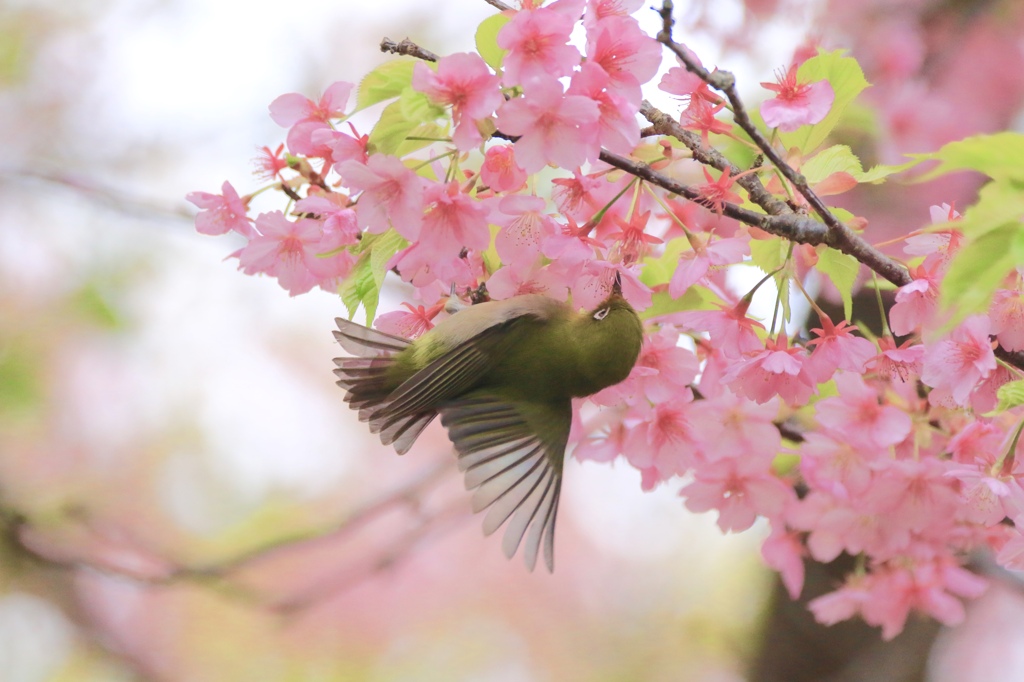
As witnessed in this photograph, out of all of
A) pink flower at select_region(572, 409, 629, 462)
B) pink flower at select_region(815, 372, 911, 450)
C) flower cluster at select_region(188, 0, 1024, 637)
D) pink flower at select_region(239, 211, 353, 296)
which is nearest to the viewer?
flower cluster at select_region(188, 0, 1024, 637)

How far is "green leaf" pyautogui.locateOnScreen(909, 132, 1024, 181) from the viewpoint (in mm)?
765

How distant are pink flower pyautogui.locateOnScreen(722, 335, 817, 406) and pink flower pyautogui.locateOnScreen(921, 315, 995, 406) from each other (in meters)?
0.15

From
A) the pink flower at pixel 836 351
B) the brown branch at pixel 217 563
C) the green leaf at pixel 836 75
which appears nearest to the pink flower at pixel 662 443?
the pink flower at pixel 836 351

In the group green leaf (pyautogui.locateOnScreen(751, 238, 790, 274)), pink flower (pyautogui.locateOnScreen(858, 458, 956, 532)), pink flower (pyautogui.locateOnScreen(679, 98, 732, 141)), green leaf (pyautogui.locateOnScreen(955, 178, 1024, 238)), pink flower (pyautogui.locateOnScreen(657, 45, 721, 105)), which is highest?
pink flower (pyautogui.locateOnScreen(657, 45, 721, 105))

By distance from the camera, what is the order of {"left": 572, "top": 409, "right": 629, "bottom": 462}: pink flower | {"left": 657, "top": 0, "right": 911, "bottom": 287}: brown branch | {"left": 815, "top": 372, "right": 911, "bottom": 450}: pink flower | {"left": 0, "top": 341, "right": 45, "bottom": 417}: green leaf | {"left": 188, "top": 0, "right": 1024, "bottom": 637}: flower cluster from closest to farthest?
{"left": 657, "top": 0, "right": 911, "bottom": 287}: brown branch < {"left": 188, "top": 0, "right": 1024, "bottom": 637}: flower cluster < {"left": 815, "top": 372, "right": 911, "bottom": 450}: pink flower < {"left": 572, "top": 409, "right": 629, "bottom": 462}: pink flower < {"left": 0, "top": 341, "right": 45, "bottom": 417}: green leaf

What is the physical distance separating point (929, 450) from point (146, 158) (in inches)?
132

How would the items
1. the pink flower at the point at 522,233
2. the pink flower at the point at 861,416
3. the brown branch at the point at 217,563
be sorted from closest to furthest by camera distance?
the pink flower at the point at 522,233 < the pink flower at the point at 861,416 < the brown branch at the point at 217,563

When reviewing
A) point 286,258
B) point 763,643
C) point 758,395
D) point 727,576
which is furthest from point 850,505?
point 727,576

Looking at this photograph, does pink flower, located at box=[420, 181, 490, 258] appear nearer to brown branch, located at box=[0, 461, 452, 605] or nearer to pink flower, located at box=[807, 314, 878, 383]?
pink flower, located at box=[807, 314, 878, 383]

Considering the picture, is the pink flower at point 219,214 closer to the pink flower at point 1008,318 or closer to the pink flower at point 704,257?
the pink flower at point 704,257

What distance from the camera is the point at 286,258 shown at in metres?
1.25

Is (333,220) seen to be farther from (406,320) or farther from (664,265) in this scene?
(664,265)

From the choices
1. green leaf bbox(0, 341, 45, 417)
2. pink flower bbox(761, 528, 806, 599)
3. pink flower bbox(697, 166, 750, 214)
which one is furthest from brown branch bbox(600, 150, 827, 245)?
green leaf bbox(0, 341, 45, 417)

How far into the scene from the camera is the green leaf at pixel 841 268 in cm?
112
